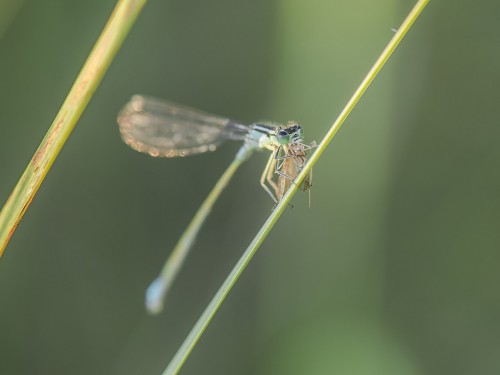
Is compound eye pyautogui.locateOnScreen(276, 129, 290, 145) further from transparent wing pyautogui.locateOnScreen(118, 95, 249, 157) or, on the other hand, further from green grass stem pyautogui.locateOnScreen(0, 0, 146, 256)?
green grass stem pyautogui.locateOnScreen(0, 0, 146, 256)

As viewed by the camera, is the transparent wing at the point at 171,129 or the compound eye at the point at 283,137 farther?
the transparent wing at the point at 171,129

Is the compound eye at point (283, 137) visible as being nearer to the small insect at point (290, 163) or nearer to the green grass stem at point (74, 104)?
the small insect at point (290, 163)

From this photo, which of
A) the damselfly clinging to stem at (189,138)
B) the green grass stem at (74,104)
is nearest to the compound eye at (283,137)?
the damselfly clinging to stem at (189,138)

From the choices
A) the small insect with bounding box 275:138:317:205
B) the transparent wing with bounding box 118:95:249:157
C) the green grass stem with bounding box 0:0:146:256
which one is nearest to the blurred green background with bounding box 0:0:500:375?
the transparent wing with bounding box 118:95:249:157

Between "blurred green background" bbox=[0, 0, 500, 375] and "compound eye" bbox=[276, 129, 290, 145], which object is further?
"blurred green background" bbox=[0, 0, 500, 375]

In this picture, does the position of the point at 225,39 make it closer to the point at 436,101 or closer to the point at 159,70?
the point at 159,70

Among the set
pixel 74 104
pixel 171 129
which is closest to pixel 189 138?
pixel 171 129

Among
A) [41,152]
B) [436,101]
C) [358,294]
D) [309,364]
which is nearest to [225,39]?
[436,101]
